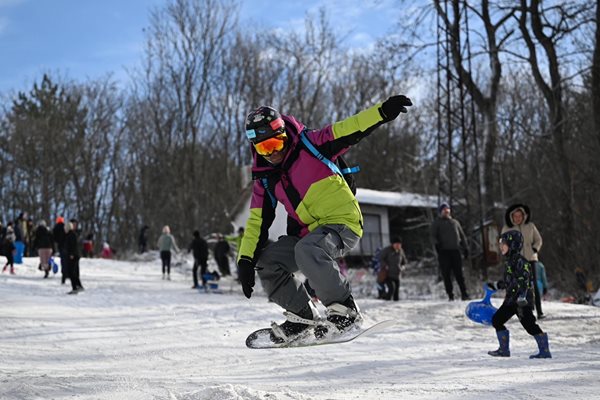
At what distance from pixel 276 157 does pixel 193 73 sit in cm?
3510

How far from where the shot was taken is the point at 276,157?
5.07m

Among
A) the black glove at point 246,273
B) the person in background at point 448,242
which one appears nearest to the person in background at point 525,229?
the person in background at point 448,242

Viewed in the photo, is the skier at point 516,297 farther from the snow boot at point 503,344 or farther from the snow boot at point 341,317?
the snow boot at point 341,317

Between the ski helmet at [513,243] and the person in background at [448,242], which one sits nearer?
the ski helmet at [513,243]

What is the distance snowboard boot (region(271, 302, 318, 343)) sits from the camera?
5.20 m

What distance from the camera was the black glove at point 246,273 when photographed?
5.22 m

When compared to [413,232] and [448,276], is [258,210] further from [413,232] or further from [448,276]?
[413,232]

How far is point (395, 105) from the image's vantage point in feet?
15.3

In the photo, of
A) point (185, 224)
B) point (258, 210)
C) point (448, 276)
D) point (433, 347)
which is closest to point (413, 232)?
point (185, 224)

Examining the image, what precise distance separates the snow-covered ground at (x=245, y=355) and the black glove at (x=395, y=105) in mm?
2416

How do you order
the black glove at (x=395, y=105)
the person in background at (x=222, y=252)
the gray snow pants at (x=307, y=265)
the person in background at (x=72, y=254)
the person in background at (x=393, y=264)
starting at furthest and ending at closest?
the person in background at (x=222, y=252)
the person in background at (x=72, y=254)
the person in background at (x=393, y=264)
the gray snow pants at (x=307, y=265)
the black glove at (x=395, y=105)

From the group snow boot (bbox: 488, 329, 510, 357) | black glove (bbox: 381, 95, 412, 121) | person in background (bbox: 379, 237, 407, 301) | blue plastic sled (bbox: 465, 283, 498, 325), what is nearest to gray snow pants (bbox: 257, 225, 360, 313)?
black glove (bbox: 381, 95, 412, 121)

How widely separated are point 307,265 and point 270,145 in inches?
37.8

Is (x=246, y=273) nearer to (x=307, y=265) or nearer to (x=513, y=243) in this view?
(x=307, y=265)
